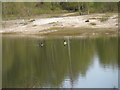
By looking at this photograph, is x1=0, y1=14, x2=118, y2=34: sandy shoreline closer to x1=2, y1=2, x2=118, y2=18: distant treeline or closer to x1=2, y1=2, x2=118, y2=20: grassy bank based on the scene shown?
x1=2, y1=2, x2=118, y2=20: grassy bank

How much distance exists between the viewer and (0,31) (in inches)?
3031

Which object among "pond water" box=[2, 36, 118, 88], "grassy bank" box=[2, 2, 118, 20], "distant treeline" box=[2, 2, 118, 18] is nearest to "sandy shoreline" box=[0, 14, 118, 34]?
"grassy bank" box=[2, 2, 118, 20]

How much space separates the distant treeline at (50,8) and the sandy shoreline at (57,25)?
17.3 m

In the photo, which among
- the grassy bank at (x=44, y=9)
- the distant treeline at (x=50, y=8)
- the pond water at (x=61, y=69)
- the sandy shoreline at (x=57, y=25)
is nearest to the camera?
the pond water at (x=61, y=69)

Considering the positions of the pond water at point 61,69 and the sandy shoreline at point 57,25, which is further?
the sandy shoreline at point 57,25

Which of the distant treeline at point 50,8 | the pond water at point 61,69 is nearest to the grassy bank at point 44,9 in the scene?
the distant treeline at point 50,8

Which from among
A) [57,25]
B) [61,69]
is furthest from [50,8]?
[61,69]

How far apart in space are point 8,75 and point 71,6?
79461 mm

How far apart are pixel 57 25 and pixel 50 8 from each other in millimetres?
36420

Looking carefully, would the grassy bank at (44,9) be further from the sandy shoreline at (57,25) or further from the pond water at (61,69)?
the pond water at (61,69)

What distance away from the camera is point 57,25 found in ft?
243

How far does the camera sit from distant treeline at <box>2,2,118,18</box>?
98.8 metres

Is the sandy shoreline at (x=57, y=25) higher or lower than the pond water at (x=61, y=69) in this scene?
lower

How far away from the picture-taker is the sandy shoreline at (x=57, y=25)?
71.6 metres
